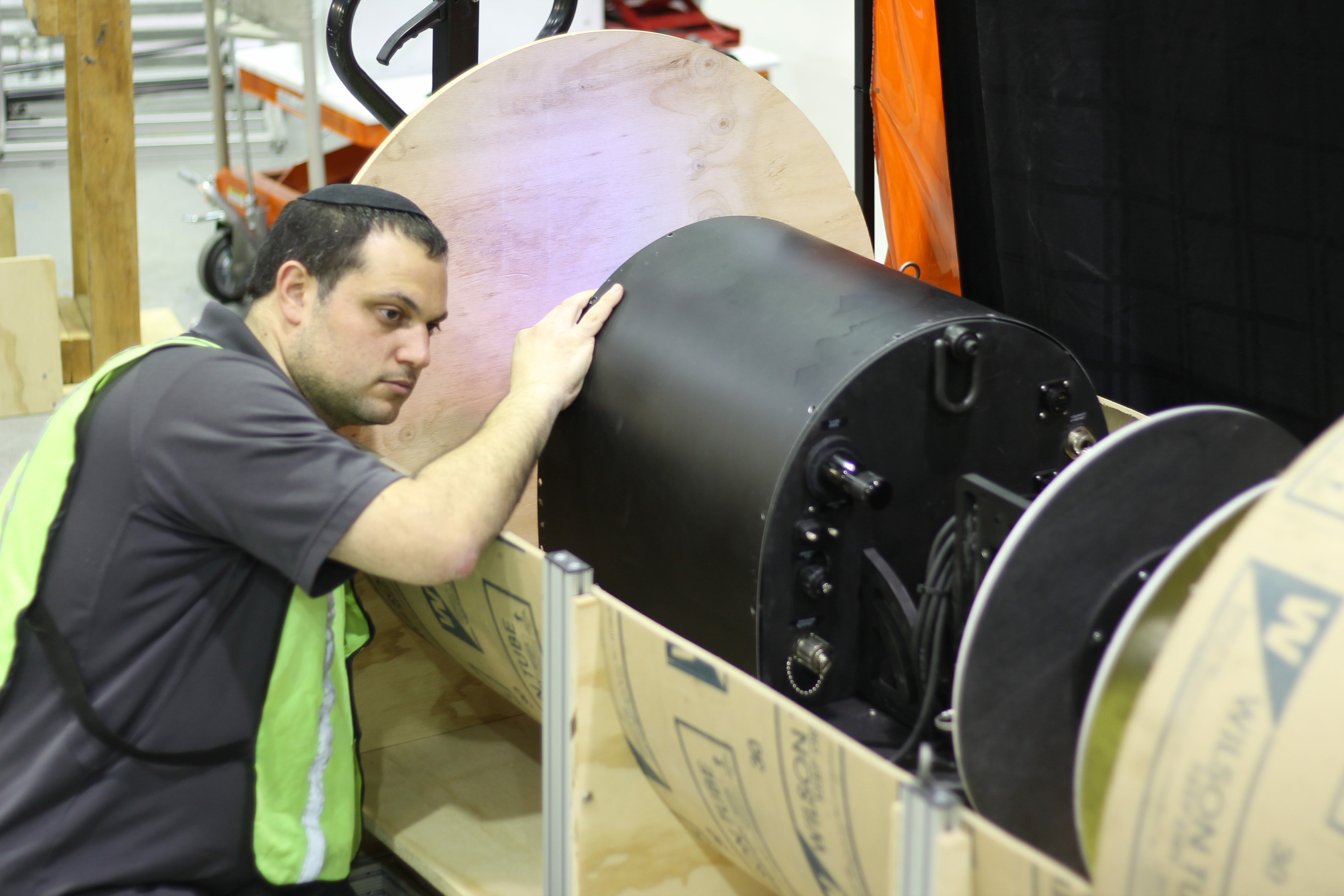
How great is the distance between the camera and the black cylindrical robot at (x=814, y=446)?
1.29 m

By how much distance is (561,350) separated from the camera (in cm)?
154

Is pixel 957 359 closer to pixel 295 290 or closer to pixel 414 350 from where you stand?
pixel 414 350

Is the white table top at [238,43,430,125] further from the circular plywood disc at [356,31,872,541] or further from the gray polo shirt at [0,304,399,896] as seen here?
the gray polo shirt at [0,304,399,896]

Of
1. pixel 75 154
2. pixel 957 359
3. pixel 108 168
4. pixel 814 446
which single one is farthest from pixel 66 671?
pixel 75 154

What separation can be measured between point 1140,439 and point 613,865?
69 centimetres

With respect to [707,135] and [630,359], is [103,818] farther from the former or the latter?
[707,135]

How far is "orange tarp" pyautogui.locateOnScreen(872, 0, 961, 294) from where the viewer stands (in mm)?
2129

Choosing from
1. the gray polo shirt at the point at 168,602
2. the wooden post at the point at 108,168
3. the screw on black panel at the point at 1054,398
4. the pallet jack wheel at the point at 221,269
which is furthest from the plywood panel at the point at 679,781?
the pallet jack wheel at the point at 221,269

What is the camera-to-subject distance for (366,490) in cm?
122

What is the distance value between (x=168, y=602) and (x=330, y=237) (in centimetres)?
41

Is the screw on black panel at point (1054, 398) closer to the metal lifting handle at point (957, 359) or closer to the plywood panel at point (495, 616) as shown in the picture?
the metal lifting handle at point (957, 359)

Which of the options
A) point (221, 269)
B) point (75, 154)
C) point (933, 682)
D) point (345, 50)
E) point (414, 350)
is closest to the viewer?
point (933, 682)

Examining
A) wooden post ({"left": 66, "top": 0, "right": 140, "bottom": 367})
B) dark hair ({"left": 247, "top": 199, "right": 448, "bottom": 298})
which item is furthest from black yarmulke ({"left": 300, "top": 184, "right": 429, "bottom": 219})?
wooden post ({"left": 66, "top": 0, "right": 140, "bottom": 367})

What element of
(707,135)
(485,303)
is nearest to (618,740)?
(485,303)
